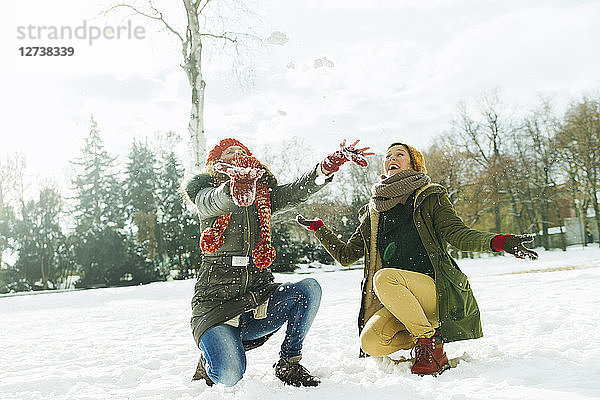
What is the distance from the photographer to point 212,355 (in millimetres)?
2998

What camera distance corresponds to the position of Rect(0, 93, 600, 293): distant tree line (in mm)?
24531

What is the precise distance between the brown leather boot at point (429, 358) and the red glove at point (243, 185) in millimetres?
1389

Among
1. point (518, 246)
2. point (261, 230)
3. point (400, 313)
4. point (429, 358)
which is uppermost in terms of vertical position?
point (261, 230)

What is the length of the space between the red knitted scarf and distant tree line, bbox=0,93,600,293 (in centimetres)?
1562

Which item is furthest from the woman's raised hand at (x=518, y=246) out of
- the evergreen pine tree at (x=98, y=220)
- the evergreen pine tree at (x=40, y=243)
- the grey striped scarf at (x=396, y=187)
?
the evergreen pine tree at (x=40, y=243)

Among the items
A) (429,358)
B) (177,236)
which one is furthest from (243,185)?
(177,236)

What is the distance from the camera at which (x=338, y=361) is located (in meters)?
3.71

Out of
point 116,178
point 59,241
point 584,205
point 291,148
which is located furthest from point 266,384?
point 584,205

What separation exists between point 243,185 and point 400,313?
1.27 metres

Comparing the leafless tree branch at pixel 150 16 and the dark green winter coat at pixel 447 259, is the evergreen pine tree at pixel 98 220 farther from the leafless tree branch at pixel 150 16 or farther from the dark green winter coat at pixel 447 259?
the dark green winter coat at pixel 447 259

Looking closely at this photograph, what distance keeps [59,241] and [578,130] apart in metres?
29.1

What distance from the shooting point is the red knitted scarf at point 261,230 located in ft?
10.6

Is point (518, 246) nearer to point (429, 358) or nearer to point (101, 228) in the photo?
point (429, 358)

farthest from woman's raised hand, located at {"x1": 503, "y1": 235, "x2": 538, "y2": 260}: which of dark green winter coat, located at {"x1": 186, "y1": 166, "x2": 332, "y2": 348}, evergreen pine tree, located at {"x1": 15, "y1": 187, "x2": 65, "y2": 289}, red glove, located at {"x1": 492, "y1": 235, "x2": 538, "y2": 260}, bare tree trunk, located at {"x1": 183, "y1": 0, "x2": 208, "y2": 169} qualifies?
evergreen pine tree, located at {"x1": 15, "y1": 187, "x2": 65, "y2": 289}
